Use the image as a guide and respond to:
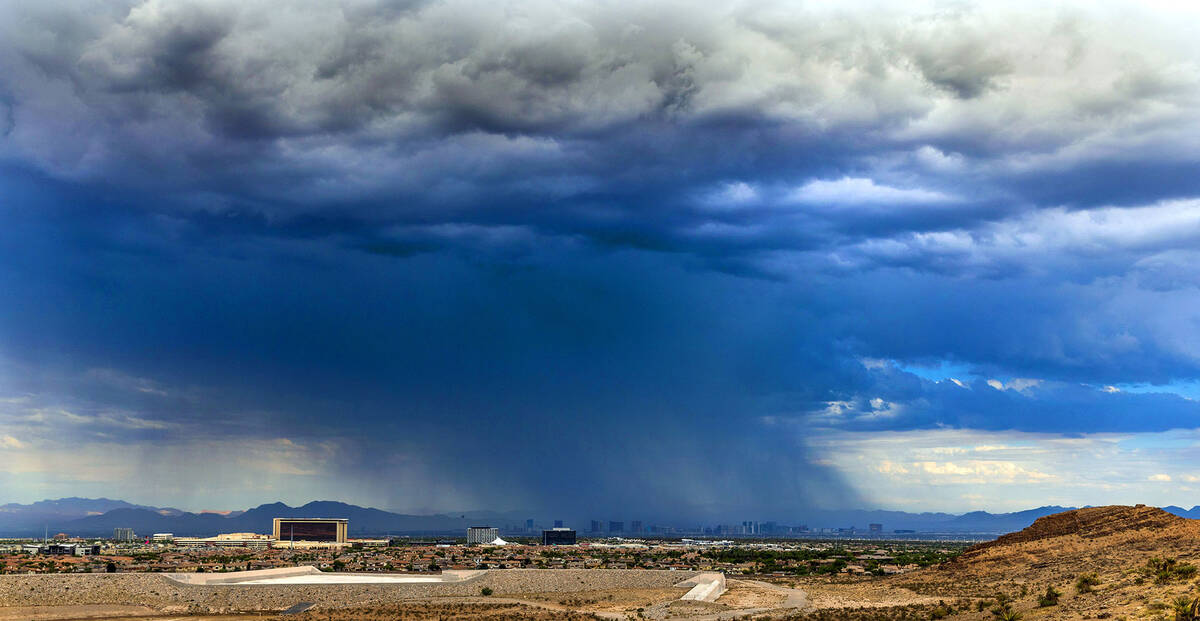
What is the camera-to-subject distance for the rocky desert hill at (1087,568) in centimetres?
5519

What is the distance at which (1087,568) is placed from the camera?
83.9m

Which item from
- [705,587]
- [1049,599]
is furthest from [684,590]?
[1049,599]

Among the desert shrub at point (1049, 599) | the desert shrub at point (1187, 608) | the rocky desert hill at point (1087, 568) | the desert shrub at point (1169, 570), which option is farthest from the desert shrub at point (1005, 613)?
the desert shrub at point (1187, 608)

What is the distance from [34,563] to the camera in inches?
5034

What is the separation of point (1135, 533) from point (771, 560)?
→ 71637 mm

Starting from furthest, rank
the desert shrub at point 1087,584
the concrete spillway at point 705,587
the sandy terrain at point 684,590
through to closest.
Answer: the concrete spillway at point 705,587
the sandy terrain at point 684,590
the desert shrub at point 1087,584

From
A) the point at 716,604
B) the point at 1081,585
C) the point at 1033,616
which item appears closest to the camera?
the point at 1033,616

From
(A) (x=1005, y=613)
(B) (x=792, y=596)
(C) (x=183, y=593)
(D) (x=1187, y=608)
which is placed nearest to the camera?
(D) (x=1187, y=608)

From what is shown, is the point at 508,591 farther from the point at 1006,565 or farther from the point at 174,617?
the point at 1006,565

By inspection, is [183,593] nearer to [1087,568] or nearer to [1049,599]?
[1049,599]

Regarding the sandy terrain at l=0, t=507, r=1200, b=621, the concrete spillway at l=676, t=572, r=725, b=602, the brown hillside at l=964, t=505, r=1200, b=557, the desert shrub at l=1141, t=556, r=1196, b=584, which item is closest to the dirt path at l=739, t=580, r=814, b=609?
the sandy terrain at l=0, t=507, r=1200, b=621

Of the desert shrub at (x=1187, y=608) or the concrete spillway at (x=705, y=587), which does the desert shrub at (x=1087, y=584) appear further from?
the concrete spillway at (x=705, y=587)

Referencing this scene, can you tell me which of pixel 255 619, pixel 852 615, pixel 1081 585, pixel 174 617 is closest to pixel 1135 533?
pixel 1081 585

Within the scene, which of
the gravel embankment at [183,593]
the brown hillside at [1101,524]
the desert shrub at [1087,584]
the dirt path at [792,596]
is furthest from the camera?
the brown hillside at [1101,524]
